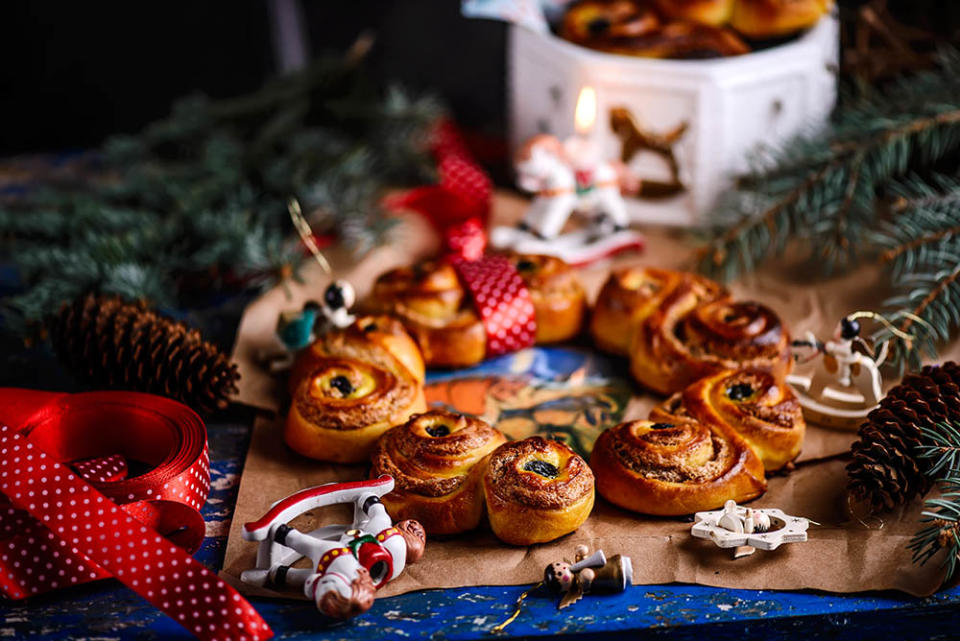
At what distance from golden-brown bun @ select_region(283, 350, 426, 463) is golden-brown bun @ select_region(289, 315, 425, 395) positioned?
6 cm

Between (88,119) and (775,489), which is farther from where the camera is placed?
(88,119)

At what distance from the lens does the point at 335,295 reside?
1.69 metres

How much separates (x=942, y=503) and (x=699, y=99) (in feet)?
3.50

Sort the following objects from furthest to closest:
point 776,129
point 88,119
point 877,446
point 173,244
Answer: point 88,119 < point 776,129 < point 173,244 < point 877,446

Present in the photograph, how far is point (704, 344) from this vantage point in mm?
1627

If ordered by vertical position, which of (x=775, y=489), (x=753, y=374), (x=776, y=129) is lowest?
(x=775, y=489)

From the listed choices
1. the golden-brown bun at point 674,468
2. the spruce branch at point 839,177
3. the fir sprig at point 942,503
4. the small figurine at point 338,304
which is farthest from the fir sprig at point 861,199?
the small figurine at point 338,304

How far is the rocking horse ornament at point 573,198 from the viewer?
1.95m

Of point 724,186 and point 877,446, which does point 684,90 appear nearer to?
point 724,186

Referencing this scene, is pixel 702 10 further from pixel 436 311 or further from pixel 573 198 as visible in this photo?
pixel 436 311

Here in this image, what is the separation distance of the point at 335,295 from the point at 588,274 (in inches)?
23.5

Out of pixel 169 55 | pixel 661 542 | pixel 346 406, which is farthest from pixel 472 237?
pixel 169 55

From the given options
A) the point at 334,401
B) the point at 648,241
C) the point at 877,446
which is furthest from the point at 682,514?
the point at 648,241

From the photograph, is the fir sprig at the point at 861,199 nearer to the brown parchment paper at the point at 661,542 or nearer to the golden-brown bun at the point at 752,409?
the brown parchment paper at the point at 661,542
